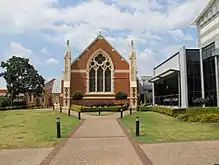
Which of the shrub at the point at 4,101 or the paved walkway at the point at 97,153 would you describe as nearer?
the paved walkway at the point at 97,153

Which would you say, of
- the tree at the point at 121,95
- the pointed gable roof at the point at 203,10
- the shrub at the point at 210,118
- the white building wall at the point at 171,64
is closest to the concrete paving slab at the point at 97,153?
the shrub at the point at 210,118

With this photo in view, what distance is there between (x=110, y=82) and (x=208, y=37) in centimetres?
1855

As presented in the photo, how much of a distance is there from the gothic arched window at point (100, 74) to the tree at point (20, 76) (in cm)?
1466

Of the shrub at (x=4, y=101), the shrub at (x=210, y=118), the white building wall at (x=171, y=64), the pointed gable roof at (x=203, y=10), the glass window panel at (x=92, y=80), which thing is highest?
the pointed gable roof at (x=203, y=10)

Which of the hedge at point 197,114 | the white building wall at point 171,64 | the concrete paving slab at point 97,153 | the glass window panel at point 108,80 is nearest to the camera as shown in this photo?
the concrete paving slab at point 97,153

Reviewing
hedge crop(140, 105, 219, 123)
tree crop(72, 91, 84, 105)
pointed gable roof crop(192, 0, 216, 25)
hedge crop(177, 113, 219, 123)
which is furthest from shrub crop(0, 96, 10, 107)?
hedge crop(177, 113, 219, 123)

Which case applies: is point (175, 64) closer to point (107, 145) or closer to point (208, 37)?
point (208, 37)

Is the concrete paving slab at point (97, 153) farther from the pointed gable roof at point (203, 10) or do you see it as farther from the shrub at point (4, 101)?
the shrub at point (4, 101)

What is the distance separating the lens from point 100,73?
50.7 meters

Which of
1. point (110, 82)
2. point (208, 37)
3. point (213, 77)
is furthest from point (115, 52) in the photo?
point (213, 77)

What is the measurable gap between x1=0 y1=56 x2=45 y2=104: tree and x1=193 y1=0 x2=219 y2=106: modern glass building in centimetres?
3373

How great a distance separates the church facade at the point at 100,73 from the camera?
4916cm

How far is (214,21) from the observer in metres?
37.6

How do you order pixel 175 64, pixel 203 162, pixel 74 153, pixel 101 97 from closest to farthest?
1. pixel 203 162
2. pixel 74 153
3. pixel 175 64
4. pixel 101 97
